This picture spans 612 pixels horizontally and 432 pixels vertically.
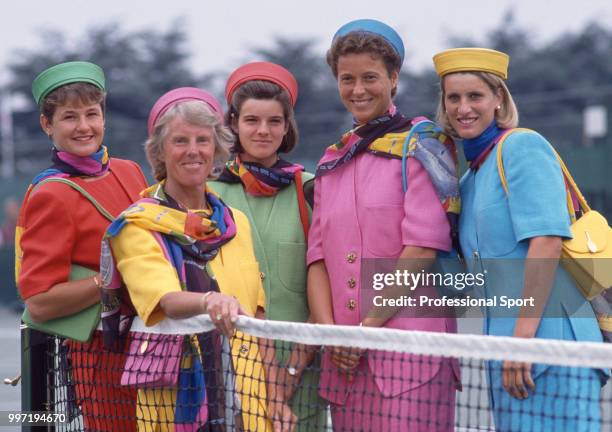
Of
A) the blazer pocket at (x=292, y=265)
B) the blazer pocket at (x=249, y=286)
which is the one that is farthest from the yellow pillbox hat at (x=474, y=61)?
the blazer pocket at (x=249, y=286)

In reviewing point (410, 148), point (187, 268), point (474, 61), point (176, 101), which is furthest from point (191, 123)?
point (474, 61)

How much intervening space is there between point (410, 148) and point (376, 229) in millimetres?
359

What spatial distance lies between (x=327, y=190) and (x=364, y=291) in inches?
19.3

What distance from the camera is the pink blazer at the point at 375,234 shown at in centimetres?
471

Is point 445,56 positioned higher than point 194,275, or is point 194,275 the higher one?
point 445,56

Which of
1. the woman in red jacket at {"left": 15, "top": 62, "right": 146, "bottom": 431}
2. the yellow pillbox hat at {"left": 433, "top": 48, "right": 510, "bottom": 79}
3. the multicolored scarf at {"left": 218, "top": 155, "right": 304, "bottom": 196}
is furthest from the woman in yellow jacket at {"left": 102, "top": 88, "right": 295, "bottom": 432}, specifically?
the yellow pillbox hat at {"left": 433, "top": 48, "right": 510, "bottom": 79}

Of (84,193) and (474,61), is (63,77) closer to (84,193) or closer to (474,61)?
(84,193)

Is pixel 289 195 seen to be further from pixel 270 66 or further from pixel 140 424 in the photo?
pixel 140 424

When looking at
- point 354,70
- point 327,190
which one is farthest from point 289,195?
point 354,70

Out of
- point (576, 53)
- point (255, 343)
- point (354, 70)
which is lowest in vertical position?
point (255, 343)

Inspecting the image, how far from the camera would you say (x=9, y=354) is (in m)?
9.55

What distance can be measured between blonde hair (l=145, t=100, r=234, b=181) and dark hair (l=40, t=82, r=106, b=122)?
52cm

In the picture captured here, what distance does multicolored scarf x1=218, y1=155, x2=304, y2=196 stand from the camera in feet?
17.2

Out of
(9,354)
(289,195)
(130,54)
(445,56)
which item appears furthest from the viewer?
(130,54)
